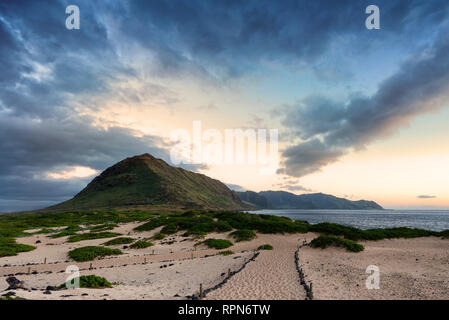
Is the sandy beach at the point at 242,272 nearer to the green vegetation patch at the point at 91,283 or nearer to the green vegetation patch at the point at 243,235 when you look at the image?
the green vegetation patch at the point at 91,283

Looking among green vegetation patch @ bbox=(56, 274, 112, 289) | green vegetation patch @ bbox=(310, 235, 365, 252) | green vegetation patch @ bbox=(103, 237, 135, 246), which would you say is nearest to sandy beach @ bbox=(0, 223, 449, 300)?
green vegetation patch @ bbox=(56, 274, 112, 289)

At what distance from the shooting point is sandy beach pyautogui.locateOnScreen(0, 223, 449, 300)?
17219mm

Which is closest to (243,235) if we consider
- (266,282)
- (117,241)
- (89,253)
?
(117,241)

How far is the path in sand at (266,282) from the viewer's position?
1650 centimetres

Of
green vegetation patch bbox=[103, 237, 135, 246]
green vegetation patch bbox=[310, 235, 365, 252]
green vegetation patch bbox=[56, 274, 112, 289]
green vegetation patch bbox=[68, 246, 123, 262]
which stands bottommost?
green vegetation patch bbox=[103, 237, 135, 246]

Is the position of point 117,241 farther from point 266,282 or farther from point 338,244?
point 338,244

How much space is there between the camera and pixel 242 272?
909 inches

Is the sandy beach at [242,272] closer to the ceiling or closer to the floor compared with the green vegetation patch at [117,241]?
closer to the ceiling

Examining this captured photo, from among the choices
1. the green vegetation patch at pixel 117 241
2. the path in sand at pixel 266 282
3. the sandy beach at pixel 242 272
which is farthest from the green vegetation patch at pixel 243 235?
the green vegetation patch at pixel 117 241

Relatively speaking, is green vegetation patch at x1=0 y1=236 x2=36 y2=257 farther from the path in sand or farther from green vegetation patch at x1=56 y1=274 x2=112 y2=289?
the path in sand

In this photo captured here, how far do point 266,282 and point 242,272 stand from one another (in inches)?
146

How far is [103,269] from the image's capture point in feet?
86.9
